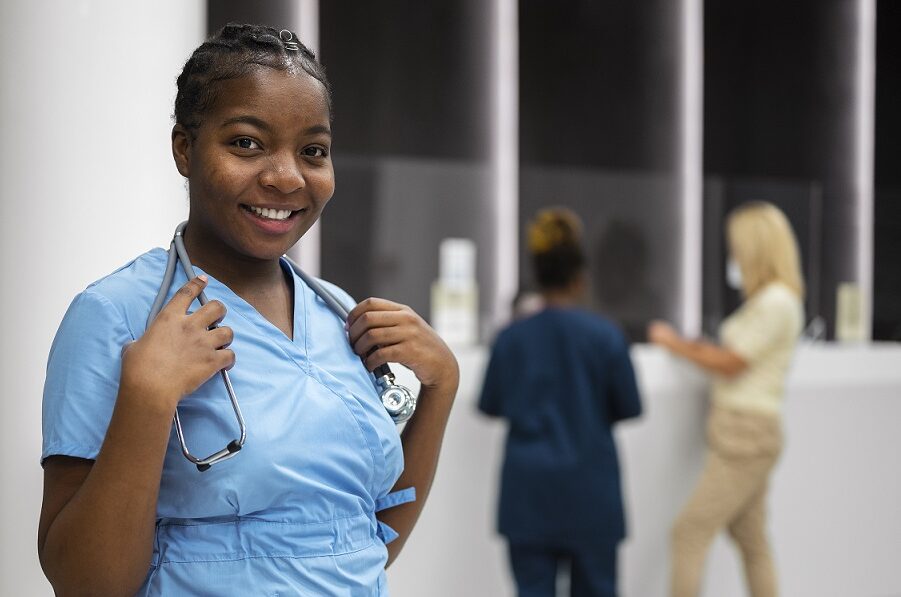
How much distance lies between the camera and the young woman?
2.48 ft

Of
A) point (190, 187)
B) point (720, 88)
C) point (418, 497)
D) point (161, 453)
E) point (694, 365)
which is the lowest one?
point (694, 365)

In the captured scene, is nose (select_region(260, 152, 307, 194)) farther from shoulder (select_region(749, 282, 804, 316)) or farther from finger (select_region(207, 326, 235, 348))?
shoulder (select_region(749, 282, 804, 316))

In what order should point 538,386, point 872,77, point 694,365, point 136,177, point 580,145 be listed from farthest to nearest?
point 872,77
point 580,145
point 694,365
point 538,386
point 136,177

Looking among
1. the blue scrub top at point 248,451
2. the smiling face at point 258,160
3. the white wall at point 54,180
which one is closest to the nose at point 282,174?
the smiling face at point 258,160

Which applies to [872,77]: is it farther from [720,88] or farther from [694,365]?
[694,365]

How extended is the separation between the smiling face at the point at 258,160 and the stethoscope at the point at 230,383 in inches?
1.3

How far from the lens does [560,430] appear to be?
249 cm

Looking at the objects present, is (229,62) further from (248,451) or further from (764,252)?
(764,252)

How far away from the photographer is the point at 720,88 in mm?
3766

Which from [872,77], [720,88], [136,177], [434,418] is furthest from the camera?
[872,77]

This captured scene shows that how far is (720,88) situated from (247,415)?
327 centimetres

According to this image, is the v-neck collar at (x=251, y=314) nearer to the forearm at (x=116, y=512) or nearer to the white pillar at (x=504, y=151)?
the forearm at (x=116, y=512)

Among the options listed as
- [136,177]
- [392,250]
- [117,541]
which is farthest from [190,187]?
[392,250]

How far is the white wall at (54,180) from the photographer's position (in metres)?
1.82
